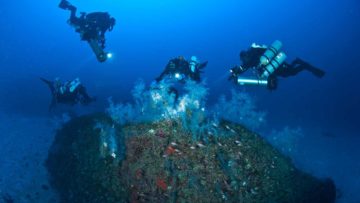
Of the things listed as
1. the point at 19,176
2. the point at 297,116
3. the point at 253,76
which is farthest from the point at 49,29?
the point at 253,76

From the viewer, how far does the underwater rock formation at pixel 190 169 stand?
6.41m

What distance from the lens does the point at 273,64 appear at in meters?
8.20

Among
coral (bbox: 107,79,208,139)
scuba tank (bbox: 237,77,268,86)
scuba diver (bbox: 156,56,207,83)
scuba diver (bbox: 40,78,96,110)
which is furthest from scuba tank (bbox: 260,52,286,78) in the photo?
scuba diver (bbox: 40,78,96,110)

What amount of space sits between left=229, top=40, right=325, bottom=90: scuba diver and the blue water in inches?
234

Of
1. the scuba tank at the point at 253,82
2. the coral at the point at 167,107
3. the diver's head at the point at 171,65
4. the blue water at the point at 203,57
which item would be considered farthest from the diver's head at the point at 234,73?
the blue water at the point at 203,57

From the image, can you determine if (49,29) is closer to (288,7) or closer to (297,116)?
(297,116)

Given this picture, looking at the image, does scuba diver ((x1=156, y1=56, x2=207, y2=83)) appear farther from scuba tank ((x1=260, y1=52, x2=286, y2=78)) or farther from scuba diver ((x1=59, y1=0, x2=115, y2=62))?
scuba diver ((x1=59, y1=0, x2=115, y2=62))

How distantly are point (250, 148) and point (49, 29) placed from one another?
233 ft

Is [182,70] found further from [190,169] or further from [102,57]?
[190,169]

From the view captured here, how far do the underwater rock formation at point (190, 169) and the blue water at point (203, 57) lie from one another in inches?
202

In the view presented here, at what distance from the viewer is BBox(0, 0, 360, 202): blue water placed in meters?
19.0

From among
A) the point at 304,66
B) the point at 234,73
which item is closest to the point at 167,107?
Result: the point at 234,73

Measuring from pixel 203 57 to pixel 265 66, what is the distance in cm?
5193

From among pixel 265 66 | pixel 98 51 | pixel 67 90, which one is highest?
pixel 98 51
